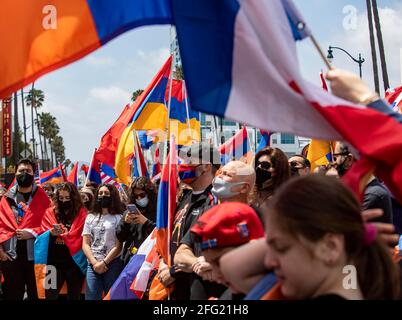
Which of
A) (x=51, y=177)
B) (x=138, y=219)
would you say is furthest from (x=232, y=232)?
(x=51, y=177)

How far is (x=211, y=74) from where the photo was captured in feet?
8.84

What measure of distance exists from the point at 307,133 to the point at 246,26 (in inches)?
22.3

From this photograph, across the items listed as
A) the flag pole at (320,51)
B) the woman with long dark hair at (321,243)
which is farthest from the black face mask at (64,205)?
the woman with long dark hair at (321,243)

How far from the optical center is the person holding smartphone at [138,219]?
266 inches

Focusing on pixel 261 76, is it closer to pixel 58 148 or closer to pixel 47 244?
pixel 47 244

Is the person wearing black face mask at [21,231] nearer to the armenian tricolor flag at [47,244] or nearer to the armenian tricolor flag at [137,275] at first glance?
the armenian tricolor flag at [47,244]

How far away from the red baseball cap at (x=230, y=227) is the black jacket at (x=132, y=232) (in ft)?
13.5

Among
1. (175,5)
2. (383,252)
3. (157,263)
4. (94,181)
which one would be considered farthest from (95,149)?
(383,252)

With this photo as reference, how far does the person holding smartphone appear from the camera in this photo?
22.1 ft

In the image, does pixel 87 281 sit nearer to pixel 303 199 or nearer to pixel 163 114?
pixel 163 114

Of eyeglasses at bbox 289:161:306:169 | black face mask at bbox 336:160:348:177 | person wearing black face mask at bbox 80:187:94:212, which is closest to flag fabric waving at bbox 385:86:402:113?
eyeglasses at bbox 289:161:306:169

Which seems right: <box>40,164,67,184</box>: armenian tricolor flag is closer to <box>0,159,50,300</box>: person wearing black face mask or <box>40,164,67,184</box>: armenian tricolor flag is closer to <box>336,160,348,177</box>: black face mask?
<box>0,159,50,300</box>: person wearing black face mask

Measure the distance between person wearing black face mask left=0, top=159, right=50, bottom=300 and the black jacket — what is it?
1694mm

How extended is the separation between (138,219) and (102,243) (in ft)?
3.23
